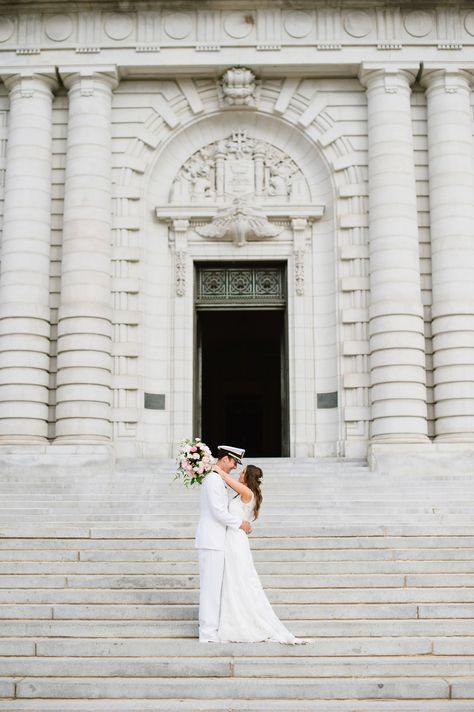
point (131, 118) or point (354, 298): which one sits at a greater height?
point (131, 118)

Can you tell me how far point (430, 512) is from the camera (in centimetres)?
1630

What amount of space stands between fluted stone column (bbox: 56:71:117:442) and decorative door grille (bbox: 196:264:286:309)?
2.73 meters

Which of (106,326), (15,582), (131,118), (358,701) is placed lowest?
(358,701)

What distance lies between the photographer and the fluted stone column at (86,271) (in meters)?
21.2

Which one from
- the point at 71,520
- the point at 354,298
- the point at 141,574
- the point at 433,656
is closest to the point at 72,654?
the point at 141,574

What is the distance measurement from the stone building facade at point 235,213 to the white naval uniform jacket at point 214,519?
32.3ft

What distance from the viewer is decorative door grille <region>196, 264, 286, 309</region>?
23547 mm

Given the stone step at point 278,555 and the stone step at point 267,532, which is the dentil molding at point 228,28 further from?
the stone step at point 278,555

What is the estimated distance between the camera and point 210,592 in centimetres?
1098

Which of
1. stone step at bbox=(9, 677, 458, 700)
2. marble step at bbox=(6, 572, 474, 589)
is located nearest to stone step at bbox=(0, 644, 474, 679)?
stone step at bbox=(9, 677, 458, 700)

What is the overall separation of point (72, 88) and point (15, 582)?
13.9 metres

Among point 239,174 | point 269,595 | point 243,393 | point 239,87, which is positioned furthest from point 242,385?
point 269,595

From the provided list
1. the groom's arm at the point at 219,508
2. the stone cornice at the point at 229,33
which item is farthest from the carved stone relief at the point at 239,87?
the groom's arm at the point at 219,508

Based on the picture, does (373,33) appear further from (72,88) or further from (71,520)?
(71,520)
